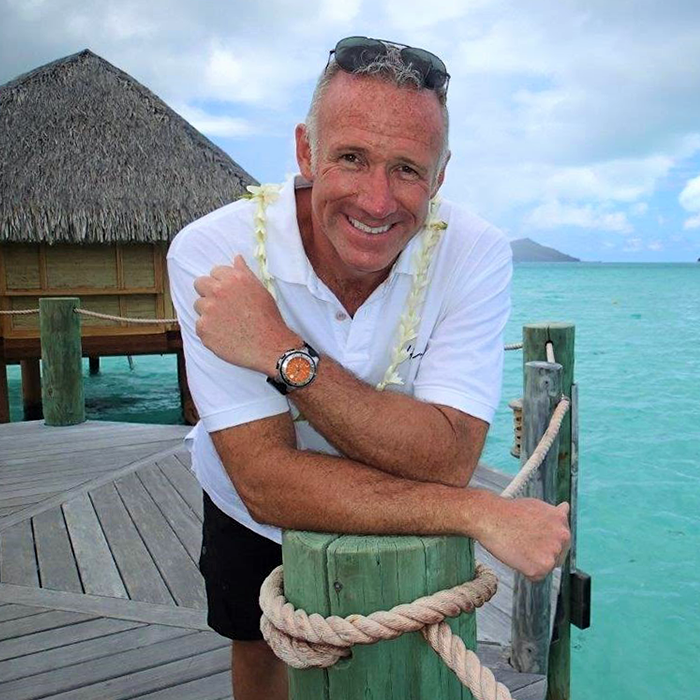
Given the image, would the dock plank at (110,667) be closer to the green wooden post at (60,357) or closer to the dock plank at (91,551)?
the dock plank at (91,551)

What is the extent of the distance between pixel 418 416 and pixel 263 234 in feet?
1.99

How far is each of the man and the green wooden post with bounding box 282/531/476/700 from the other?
11 centimetres

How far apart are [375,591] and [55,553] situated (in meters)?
3.33

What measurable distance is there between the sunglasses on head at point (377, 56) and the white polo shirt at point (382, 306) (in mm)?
370

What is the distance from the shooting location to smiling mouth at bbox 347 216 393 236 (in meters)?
1.68

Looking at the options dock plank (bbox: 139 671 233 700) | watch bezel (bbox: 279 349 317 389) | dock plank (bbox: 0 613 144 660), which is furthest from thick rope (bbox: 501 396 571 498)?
dock plank (bbox: 0 613 144 660)

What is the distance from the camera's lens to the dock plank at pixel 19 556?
3.63 metres

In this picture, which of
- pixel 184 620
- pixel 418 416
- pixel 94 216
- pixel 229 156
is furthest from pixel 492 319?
pixel 229 156

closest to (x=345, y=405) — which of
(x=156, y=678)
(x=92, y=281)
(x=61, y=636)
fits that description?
(x=156, y=678)

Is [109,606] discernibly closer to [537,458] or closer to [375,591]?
[537,458]

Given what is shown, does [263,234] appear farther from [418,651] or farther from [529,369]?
[529,369]

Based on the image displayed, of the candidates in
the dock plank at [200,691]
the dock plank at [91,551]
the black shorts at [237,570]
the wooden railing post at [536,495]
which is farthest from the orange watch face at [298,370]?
the dock plank at [91,551]

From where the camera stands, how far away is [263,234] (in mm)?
1754

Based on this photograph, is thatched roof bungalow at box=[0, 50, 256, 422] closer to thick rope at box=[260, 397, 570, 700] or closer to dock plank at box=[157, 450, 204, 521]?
dock plank at box=[157, 450, 204, 521]
